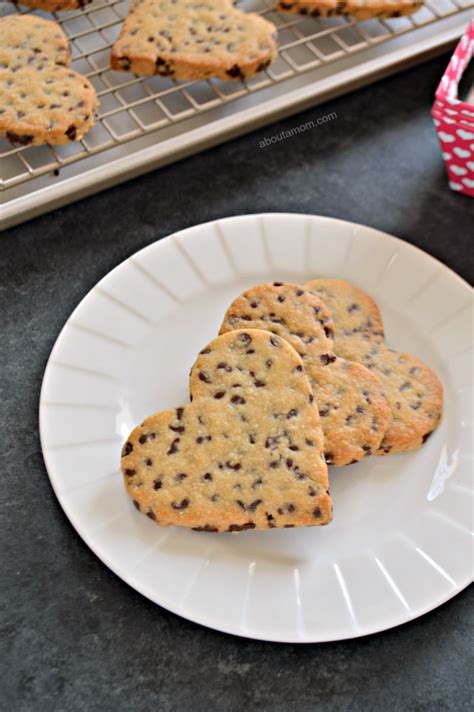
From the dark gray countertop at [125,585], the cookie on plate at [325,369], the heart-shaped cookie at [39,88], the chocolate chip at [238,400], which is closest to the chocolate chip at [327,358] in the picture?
the cookie on plate at [325,369]

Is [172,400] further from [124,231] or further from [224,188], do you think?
[224,188]

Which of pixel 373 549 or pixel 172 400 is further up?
pixel 172 400

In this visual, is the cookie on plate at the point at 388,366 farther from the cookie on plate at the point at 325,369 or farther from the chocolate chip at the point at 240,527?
the chocolate chip at the point at 240,527

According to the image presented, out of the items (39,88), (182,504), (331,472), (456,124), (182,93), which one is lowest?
(331,472)

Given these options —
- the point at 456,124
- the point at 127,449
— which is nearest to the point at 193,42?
the point at 456,124

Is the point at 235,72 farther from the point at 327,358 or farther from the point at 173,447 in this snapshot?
the point at 173,447

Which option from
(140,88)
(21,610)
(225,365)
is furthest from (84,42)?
(21,610)
